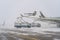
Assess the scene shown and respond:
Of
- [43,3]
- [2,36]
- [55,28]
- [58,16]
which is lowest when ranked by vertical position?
[2,36]

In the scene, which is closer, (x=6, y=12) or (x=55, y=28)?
(x=55, y=28)

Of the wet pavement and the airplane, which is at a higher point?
the airplane

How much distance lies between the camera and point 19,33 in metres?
1.53

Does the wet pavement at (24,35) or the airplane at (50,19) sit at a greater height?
the airplane at (50,19)

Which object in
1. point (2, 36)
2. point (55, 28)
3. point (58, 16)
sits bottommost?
point (2, 36)

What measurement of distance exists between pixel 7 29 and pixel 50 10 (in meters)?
0.58

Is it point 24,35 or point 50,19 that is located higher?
point 50,19

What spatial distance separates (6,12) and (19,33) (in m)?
0.31

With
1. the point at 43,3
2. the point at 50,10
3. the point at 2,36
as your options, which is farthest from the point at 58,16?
the point at 2,36

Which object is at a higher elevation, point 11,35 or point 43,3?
point 43,3

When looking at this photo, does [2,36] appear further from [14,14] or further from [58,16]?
[58,16]

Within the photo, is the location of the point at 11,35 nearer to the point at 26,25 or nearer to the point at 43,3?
the point at 26,25

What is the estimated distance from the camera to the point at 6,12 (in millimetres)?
1576

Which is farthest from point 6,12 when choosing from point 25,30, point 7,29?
point 25,30
